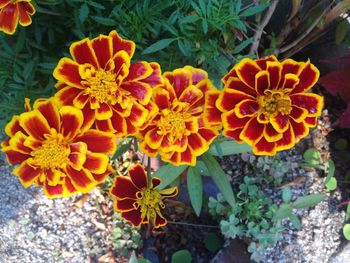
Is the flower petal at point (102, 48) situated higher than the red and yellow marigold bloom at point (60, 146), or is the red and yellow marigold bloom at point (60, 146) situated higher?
the flower petal at point (102, 48)

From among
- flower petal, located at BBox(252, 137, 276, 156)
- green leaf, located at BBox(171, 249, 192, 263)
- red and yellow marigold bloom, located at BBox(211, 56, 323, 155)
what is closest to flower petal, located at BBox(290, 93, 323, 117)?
red and yellow marigold bloom, located at BBox(211, 56, 323, 155)

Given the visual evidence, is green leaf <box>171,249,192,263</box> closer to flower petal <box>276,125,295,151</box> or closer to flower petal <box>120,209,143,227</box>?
flower petal <box>120,209,143,227</box>

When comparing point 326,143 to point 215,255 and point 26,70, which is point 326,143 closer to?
point 215,255

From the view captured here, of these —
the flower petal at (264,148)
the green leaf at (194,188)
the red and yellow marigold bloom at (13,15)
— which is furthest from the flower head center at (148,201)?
the red and yellow marigold bloom at (13,15)

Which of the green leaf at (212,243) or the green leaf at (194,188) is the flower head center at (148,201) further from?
the green leaf at (212,243)

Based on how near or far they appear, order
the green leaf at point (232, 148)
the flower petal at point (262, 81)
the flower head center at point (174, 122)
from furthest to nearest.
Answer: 1. the green leaf at point (232, 148)
2. the flower head center at point (174, 122)
3. the flower petal at point (262, 81)

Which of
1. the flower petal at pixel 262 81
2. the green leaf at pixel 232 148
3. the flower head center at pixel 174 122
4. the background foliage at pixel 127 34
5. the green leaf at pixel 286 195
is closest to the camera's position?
the flower petal at pixel 262 81

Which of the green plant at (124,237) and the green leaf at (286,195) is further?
the green plant at (124,237)
